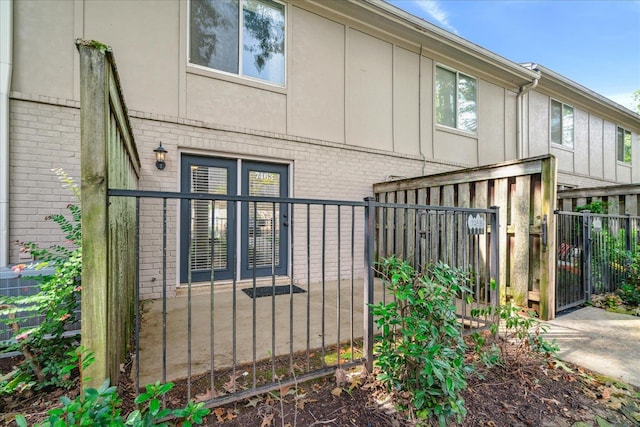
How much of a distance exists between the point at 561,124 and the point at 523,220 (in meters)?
8.27

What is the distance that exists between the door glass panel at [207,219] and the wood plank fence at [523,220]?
263 cm

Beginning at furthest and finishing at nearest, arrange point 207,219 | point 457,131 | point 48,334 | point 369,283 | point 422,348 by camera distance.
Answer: point 457,131 → point 207,219 → point 369,283 → point 48,334 → point 422,348

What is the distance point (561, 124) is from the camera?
359 inches

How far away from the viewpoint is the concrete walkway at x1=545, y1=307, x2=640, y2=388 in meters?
2.25

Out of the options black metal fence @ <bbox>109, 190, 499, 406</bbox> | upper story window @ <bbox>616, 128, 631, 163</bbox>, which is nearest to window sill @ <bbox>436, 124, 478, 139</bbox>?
black metal fence @ <bbox>109, 190, 499, 406</bbox>

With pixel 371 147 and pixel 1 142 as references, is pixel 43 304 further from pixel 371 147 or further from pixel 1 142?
pixel 371 147

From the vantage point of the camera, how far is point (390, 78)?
6.01 metres

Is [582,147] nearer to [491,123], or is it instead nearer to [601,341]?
[491,123]

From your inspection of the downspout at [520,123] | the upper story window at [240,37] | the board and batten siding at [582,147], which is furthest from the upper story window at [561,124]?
the upper story window at [240,37]

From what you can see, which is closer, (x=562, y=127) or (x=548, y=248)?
(x=548, y=248)

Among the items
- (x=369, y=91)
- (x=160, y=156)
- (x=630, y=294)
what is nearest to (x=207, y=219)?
(x=160, y=156)

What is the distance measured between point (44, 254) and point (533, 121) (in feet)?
35.1

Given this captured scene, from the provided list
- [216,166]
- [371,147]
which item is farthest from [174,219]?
[371,147]

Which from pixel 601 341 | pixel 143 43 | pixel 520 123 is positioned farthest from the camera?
pixel 520 123
